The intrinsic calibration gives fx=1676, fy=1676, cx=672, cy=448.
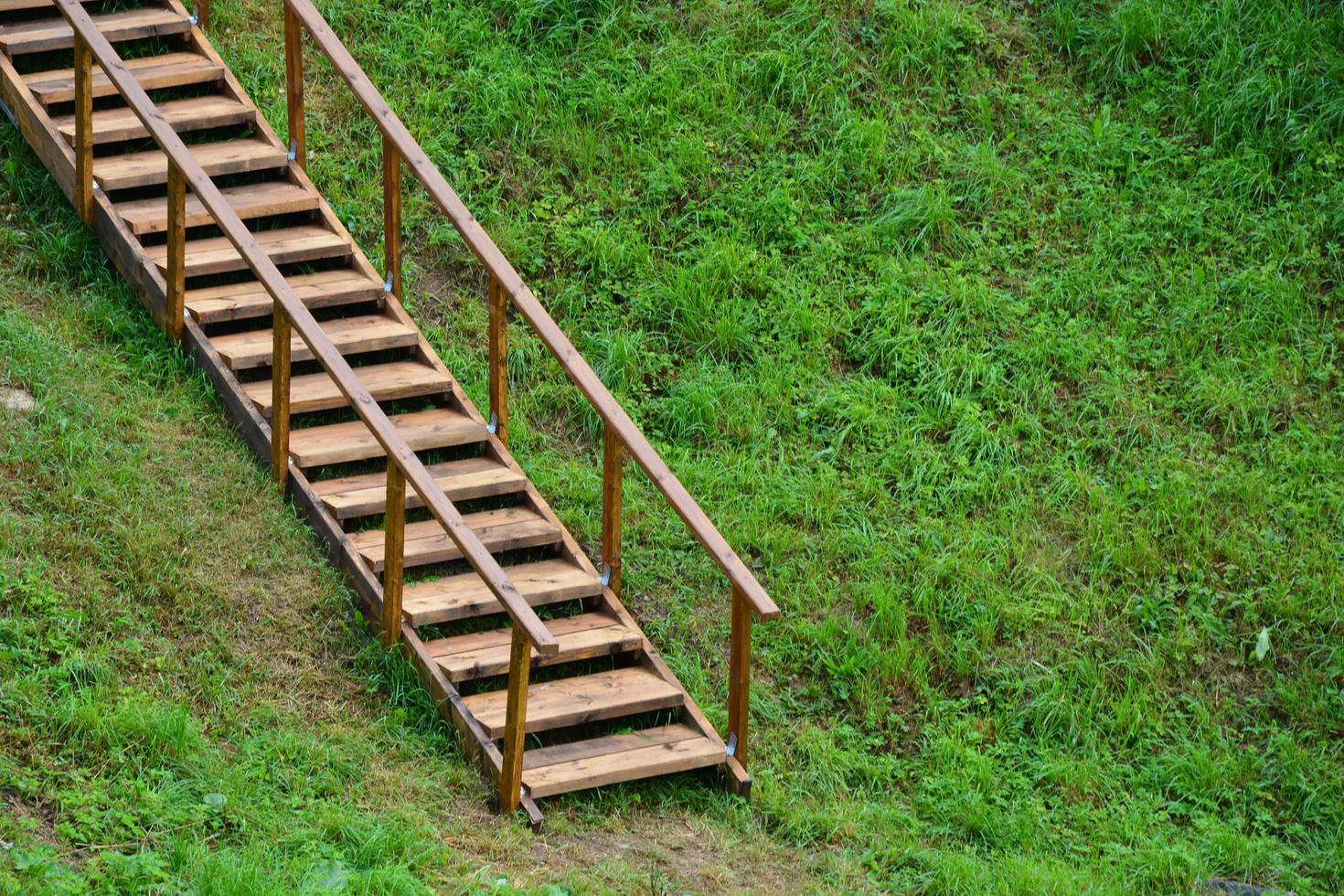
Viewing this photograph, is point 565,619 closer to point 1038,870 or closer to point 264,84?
point 1038,870

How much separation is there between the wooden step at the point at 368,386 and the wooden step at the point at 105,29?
7.92 ft

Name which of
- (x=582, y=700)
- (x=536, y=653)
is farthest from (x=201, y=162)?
(x=582, y=700)

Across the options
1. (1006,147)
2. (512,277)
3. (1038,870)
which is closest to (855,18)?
(1006,147)

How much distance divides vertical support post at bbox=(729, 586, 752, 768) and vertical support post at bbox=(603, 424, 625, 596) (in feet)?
2.74

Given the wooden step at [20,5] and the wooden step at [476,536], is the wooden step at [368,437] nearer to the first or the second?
the wooden step at [476,536]

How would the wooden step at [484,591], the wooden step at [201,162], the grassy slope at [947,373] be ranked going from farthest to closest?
the wooden step at [201,162] < the grassy slope at [947,373] < the wooden step at [484,591]

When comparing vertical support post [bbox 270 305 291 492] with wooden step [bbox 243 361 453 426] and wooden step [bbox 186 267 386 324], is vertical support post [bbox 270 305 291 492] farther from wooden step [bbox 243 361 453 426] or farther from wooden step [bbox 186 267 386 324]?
wooden step [bbox 186 267 386 324]

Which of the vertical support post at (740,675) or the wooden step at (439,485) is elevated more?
the wooden step at (439,485)

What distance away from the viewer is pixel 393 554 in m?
6.77

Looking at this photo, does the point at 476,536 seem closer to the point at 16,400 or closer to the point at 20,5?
the point at 16,400

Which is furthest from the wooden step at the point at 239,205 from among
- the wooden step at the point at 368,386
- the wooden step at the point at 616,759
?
the wooden step at the point at 616,759

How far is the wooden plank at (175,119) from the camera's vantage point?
845 centimetres

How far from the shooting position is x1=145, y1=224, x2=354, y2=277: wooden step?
804 centimetres

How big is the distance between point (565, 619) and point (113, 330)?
8.51 ft
